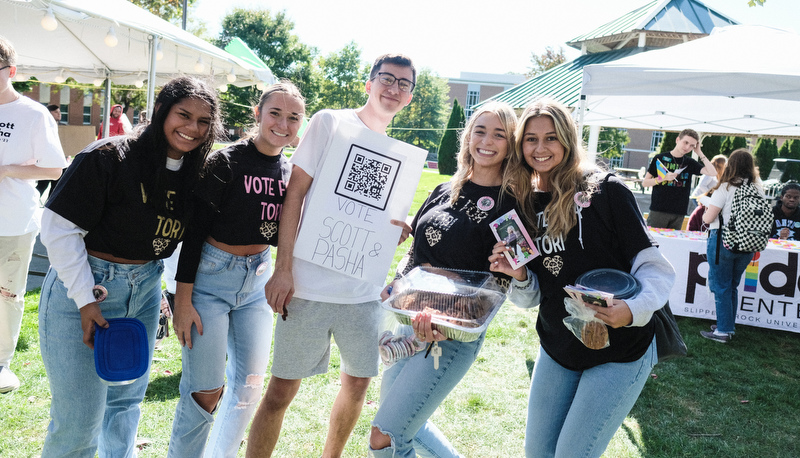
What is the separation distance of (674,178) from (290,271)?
22.4ft

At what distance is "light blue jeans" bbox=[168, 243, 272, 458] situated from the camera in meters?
2.43

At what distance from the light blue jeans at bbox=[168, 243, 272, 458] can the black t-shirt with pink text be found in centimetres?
8

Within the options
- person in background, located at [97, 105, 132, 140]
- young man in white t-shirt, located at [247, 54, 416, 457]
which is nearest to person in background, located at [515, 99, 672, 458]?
young man in white t-shirt, located at [247, 54, 416, 457]

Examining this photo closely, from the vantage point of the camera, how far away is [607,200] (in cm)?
224

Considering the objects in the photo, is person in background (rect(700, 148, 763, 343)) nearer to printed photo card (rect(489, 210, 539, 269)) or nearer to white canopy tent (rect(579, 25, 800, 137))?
white canopy tent (rect(579, 25, 800, 137))

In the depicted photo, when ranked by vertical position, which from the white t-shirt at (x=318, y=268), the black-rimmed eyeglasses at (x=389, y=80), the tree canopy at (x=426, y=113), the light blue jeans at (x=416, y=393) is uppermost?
the tree canopy at (x=426, y=113)

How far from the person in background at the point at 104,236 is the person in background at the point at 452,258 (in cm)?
106

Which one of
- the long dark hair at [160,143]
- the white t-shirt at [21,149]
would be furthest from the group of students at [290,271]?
the white t-shirt at [21,149]

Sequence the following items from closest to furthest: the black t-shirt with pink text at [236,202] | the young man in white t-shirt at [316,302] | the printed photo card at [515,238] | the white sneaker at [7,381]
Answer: the printed photo card at [515,238], the black t-shirt with pink text at [236,202], the young man in white t-shirt at [316,302], the white sneaker at [7,381]

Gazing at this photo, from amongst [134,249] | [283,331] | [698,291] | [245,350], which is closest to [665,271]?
[283,331]

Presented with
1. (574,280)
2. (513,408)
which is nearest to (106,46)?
(513,408)

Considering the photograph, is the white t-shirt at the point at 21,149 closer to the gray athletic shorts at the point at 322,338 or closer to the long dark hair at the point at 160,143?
the long dark hair at the point at 160,143

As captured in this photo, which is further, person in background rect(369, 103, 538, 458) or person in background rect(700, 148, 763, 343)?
person in background rect(700, 148, 763, 343)

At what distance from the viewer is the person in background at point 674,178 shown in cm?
736
